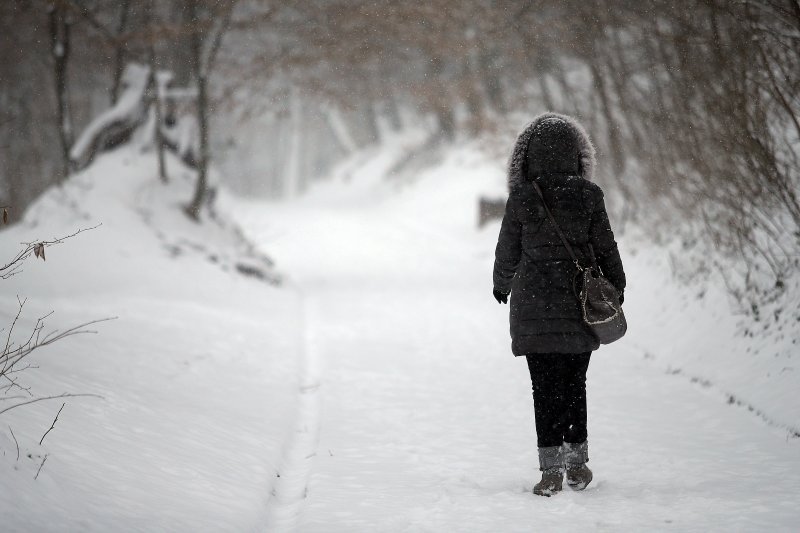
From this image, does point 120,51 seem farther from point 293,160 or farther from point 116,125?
point 293,160

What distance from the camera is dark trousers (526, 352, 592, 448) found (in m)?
3.82

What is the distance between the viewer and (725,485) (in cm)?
385

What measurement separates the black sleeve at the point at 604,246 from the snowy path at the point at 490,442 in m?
1.29

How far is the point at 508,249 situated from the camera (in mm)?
3893

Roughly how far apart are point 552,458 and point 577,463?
0.16 meters

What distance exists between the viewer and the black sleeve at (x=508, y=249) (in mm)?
3873

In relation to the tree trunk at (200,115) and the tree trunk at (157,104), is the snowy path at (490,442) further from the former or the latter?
the tree trunk at (157,104)

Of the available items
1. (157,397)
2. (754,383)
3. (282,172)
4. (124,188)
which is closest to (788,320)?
(754,383)

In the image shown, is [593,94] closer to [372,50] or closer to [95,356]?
[372,50]

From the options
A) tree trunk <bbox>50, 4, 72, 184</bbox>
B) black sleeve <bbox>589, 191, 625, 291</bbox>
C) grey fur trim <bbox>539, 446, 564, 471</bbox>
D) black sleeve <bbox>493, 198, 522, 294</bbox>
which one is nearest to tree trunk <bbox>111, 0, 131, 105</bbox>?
tree trunk <bbox>50, 4, 72, 184</bbox>

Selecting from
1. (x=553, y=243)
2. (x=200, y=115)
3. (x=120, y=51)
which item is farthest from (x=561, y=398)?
(x=120, y=51)

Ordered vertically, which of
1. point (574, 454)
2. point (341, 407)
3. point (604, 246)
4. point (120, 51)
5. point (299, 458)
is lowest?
point (299, 458)

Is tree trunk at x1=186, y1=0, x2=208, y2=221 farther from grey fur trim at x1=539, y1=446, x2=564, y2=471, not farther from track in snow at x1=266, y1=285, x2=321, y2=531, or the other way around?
grey fur trim at x1=539, y1=446, x2=564, y2=471

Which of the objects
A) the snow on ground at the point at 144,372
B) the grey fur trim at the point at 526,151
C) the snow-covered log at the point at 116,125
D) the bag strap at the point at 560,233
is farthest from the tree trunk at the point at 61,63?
the bag strap at the point at 560,233
